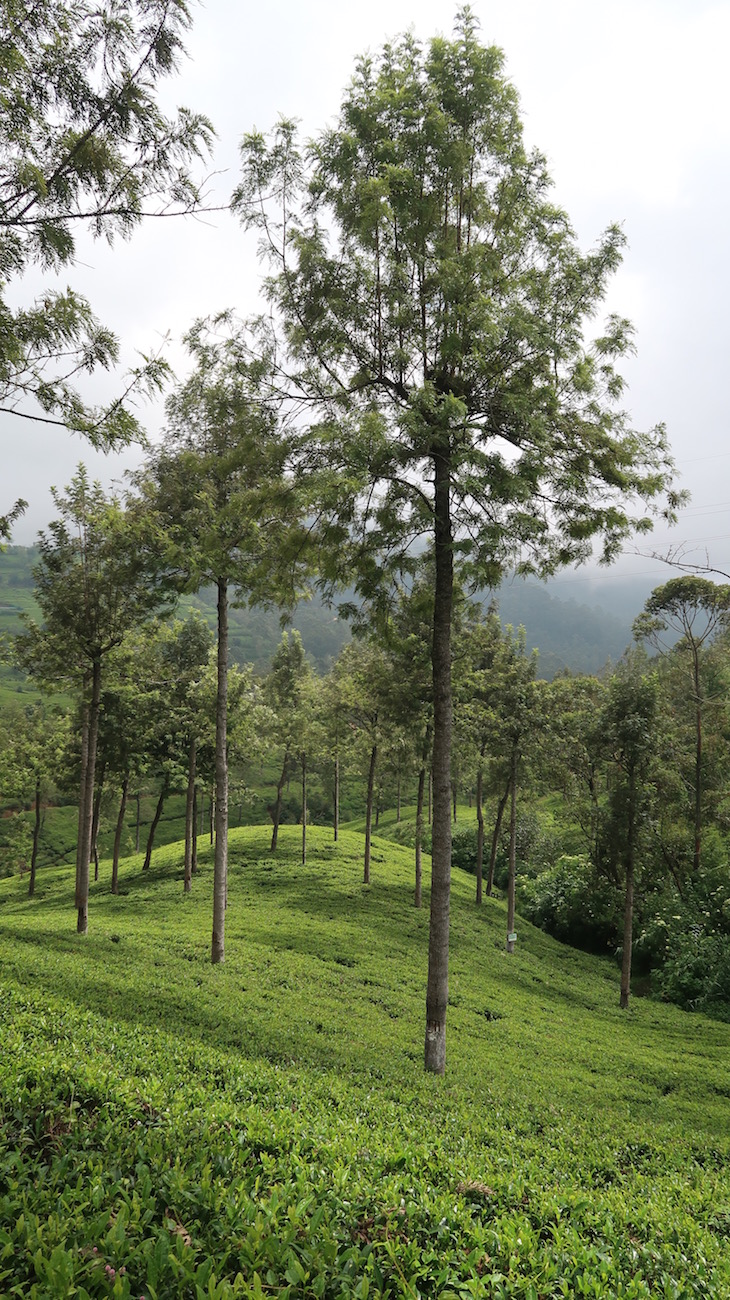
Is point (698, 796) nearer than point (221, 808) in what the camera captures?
No

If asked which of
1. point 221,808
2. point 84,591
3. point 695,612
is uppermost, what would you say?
point 695,612

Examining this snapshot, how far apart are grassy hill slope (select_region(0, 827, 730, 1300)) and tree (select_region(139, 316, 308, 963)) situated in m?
4.15

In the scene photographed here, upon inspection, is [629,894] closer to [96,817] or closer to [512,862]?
[512,862]

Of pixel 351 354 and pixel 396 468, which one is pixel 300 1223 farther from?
pixel 351 354

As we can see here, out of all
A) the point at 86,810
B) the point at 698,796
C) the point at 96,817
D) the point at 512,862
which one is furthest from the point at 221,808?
the point at 96,817

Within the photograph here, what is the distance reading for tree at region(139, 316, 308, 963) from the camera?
10070mm

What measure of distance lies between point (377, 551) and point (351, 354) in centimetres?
315

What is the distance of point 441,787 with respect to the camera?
967 centimetres

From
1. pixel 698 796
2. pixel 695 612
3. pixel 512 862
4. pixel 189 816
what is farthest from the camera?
pixel 695 612

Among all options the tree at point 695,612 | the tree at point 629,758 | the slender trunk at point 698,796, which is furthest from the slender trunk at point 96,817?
the tree at point 695,612

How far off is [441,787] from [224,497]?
9036 millimetres

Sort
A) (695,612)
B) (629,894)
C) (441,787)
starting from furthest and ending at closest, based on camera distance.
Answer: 1. (695,612)
2. (629,894)
3. (441,787)

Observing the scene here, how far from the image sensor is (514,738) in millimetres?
→ 24875

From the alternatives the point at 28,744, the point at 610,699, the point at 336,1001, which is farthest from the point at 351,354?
the point at 28,744
